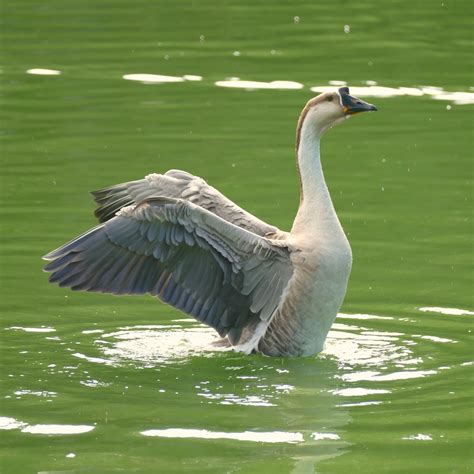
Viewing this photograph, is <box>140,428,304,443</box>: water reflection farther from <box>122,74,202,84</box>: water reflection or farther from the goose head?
<box>122,74,202,84</box>: water reflection

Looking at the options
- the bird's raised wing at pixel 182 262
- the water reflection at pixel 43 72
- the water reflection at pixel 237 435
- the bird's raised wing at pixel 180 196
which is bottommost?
the water reflection at pixel 237 435

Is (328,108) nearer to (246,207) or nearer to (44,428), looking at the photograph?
(44,428)

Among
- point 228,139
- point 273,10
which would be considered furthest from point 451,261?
point 273,10

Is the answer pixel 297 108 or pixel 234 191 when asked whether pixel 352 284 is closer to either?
pixel 234 191

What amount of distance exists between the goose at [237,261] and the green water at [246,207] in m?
0.32

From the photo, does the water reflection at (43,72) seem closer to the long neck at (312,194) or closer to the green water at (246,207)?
the green water at (246,207)

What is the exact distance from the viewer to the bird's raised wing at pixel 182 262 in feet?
35.7

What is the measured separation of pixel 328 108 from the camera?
38.1 feet

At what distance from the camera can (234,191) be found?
16.1 m

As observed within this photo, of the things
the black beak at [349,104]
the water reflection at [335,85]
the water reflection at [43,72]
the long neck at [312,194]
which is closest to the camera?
the long neck at [312,194]

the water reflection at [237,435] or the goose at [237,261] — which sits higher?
the goose at [237,261]

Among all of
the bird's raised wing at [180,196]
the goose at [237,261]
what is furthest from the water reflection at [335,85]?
the goose at [237,261]

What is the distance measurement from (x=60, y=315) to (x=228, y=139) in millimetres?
6374

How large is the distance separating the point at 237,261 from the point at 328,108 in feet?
4.55
